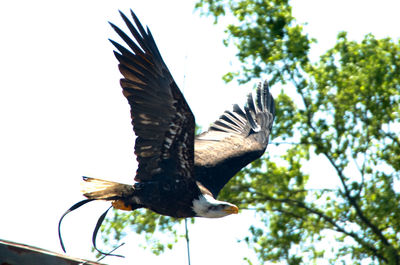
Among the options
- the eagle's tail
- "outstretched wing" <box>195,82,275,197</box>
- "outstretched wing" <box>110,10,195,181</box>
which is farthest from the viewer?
"outstretched wing" <box>195,82,275,197</box>

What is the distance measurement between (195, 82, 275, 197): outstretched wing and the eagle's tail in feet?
3.44

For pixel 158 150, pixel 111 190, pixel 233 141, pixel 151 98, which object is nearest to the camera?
pixel 151 98

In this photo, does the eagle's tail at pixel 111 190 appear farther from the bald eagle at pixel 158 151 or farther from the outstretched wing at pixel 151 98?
the outstretched wing at pixel 151 98

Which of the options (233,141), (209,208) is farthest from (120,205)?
(233,141)

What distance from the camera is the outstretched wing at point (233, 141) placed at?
754cm

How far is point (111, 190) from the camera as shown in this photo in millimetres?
6480

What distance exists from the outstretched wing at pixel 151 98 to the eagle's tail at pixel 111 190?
1.47ft

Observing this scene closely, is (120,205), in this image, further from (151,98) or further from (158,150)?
(151,98)

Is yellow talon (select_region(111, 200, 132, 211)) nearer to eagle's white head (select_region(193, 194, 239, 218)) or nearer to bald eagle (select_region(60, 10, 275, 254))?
bald eagle (select_region(60, 10, 275, 254))

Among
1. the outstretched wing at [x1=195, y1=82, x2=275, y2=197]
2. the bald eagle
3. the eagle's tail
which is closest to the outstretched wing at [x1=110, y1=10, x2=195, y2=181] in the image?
the bald eagle

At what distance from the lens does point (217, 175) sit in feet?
24.8

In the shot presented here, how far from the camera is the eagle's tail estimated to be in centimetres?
641

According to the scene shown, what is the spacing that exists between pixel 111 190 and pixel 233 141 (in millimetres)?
2157

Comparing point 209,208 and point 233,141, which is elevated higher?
point 233,141
